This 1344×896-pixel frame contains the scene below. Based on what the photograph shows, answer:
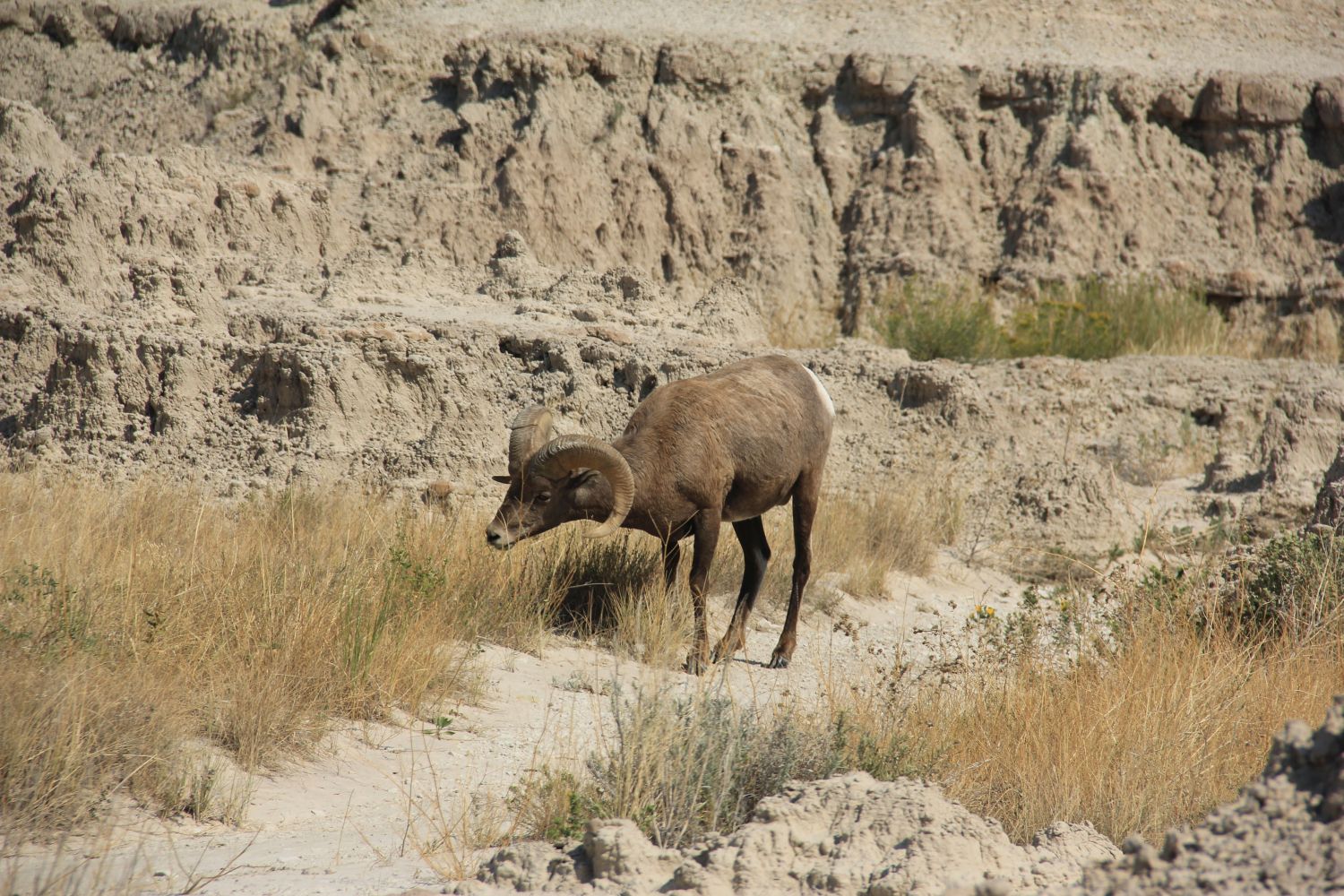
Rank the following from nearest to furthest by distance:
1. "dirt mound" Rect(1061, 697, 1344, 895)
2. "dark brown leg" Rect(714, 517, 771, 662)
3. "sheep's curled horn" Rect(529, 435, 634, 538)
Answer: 1. "dirt mound" Rect(1061, 697, 1344, 895)
2. "sheep's curled horn" Rect(529, 435, 634, 538)
3. "dark brown leg" Rect(714, 517, 771, 662)

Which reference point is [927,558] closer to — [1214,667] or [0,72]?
[1214,667]

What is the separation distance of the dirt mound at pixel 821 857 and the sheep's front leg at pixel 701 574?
3.08 metres

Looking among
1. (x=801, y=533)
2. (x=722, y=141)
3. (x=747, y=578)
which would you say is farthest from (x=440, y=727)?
(x=722, y=141)

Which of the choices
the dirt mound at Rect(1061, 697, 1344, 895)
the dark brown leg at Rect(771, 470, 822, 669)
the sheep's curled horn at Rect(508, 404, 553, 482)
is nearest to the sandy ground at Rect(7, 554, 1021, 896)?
the dark brown leg at Rect(771, 470, 822, 669)

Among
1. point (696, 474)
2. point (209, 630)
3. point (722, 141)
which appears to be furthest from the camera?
point (722, 141)

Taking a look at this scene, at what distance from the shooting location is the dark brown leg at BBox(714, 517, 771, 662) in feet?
23.6

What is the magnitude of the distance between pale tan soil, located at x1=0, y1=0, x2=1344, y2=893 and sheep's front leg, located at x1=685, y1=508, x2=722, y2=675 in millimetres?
378

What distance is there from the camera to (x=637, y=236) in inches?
638

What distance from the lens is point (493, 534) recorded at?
6.56 m

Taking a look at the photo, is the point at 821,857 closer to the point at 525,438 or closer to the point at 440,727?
the point at 440,727

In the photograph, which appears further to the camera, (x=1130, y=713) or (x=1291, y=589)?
(x=1291, y=589)

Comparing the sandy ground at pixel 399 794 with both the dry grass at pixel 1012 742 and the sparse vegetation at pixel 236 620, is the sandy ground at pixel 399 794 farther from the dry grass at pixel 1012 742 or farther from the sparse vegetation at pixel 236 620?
the dry grass at pixel 1012 742

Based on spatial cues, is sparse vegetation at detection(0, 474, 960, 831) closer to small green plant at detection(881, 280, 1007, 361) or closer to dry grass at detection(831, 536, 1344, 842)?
dry grass at detection(831, 536, 1344, 842)

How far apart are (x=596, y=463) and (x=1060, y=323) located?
1061 centimetres
